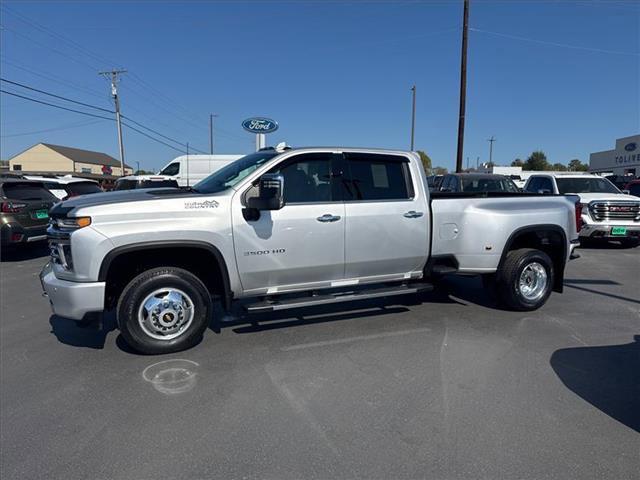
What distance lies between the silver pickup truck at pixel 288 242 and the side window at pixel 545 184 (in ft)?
24.7

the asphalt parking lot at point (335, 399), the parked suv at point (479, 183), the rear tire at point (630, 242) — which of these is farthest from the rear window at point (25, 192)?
the rear tire at point (630, 242)

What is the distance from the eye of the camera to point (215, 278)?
15.0ft

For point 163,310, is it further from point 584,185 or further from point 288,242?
point 584,185

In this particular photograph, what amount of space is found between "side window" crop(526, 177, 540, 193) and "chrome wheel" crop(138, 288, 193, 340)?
1213cm

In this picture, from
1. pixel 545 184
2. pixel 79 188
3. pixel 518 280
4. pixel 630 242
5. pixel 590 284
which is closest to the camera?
pixel 518 280

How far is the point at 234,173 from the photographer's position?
4.75 metres

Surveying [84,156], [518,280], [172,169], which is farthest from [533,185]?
[84,156]

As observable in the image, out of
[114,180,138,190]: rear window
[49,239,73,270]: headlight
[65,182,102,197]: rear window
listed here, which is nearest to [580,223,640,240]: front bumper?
[49,239,73,270]: headlight

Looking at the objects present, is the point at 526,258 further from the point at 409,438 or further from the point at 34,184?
the point at 34,184

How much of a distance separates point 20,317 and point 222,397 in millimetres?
3736

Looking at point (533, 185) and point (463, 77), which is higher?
point (463, 77)

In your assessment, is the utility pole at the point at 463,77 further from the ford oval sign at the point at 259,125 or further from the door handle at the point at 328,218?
the door handle at the point at 328,218

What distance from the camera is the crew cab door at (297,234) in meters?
4.27

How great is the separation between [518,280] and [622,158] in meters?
60.6
